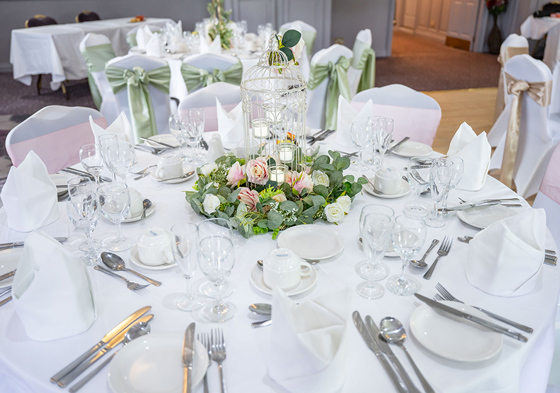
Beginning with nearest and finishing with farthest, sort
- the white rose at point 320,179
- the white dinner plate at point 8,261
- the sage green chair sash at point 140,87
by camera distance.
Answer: the white dinner plate at point 8,261 < the white rose at point 320,179 < the sage green chair sash at point 140,87

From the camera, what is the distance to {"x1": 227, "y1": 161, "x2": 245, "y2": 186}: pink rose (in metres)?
1.51

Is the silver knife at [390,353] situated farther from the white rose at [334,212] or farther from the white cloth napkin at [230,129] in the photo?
the white cloth napkin at [230,129]

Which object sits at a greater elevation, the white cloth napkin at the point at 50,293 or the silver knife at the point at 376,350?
the white cloth napkin at the point at 50,293

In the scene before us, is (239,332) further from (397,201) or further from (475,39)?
(475,39)

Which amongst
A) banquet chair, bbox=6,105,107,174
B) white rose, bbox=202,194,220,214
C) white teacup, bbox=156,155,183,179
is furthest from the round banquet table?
banquet chair, bbox=6,105,107,174

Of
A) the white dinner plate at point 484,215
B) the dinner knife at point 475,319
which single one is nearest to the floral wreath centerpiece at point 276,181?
the white dinner plate at point 484,215

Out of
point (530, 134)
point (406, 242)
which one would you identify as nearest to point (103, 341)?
point (406, 242)

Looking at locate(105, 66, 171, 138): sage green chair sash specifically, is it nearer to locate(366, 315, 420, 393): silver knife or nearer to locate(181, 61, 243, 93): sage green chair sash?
locate(181, 61, 243, 93): sage green chair sash

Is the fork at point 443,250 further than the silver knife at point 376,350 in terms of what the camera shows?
Yes

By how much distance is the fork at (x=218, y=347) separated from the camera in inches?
37.3

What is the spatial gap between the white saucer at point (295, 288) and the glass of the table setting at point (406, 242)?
194mm

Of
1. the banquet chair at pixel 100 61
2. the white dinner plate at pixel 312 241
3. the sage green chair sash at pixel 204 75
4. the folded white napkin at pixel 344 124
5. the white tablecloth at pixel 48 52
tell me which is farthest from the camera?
the white tablecloth at pixel 48 52

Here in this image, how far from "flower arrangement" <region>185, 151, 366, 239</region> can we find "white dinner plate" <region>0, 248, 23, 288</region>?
1.73 feet

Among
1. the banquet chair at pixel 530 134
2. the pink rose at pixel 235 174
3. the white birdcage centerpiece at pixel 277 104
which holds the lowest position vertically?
the banquet chair at pixel 530 134
